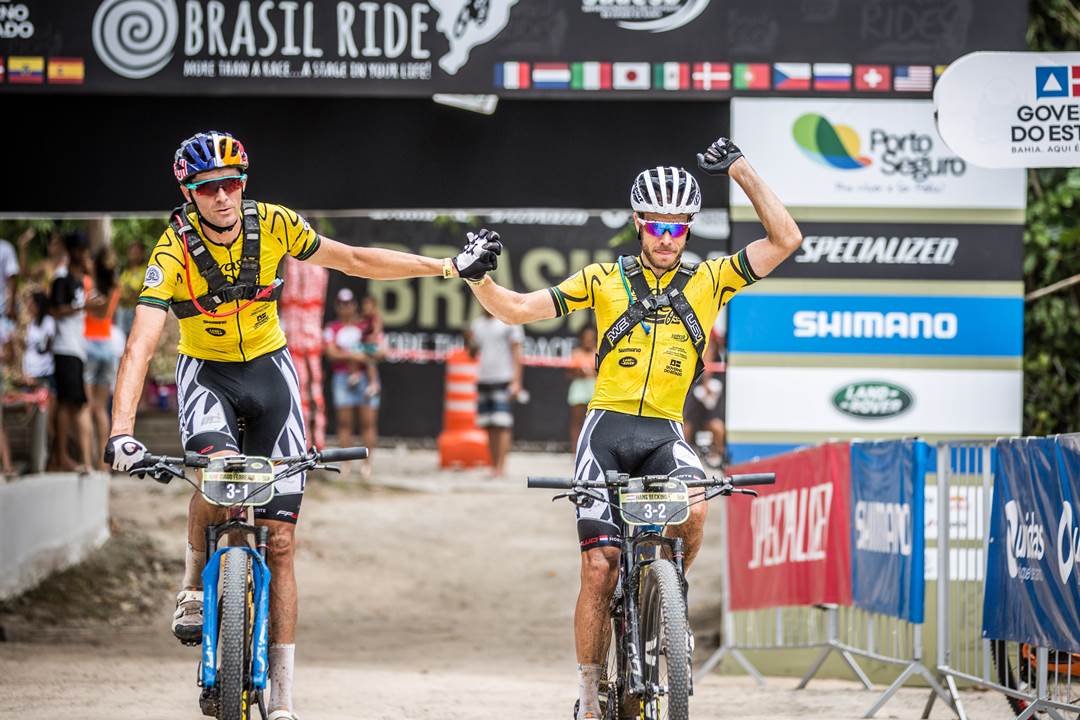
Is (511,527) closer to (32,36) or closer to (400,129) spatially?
(400,129)

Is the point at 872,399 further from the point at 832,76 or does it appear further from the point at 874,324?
the point at 832,76

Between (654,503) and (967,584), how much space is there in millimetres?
2888

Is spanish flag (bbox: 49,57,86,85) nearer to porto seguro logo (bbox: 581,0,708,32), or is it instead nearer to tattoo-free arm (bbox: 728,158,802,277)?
porto seguro logo (bbox: 581,0,708,32)

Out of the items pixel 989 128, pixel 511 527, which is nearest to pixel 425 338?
pixel 511 527

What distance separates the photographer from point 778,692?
935 cm

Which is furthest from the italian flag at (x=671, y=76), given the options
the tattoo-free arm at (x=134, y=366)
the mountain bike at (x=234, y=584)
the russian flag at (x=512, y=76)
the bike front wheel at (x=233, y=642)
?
the bike front wheel at (x=233, y=642)

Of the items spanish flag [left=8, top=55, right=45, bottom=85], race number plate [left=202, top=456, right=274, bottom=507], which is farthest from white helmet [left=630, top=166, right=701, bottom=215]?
spanish flag [left=8, top=55, right=45, bottom=85]

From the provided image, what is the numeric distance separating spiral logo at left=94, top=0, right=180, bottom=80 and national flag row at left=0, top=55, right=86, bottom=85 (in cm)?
19

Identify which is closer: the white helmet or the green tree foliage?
the white helmet

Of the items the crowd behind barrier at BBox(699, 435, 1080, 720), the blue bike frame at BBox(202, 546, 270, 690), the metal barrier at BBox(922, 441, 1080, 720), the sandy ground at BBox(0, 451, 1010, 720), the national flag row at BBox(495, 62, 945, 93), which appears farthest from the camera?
the national flag row at BBox(495, 62, 945, 93)

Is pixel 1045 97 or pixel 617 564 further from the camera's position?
pixel 1045 97

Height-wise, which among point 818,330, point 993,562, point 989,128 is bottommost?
point 993,562

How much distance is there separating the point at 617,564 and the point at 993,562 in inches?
83.9

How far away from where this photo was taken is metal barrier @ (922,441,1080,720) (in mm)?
7117
